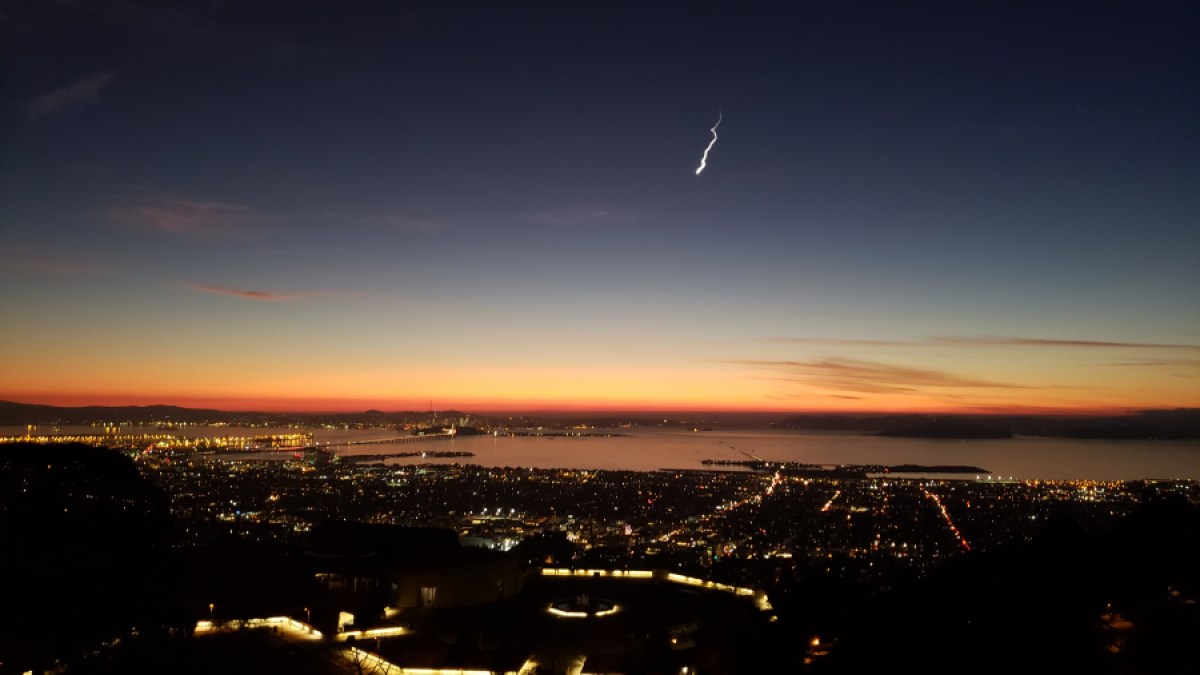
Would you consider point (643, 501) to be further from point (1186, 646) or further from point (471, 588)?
point (1186, 646)

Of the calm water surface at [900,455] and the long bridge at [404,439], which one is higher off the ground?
the calm water surface at [900,455]

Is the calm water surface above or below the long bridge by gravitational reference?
above

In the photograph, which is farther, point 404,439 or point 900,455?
point 404,439

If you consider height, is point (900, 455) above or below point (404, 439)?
above

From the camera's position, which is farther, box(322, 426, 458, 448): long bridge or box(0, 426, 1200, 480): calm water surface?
box(322, 426, 458, 448): long bridge

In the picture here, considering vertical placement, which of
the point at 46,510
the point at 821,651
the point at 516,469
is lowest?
the point at 516,469

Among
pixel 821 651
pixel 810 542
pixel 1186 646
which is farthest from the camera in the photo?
pixel 810 542

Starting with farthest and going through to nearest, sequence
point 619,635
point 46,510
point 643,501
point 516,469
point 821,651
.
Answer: point 516,469
point 643,501
point 619,635
point 821,651
point 46,510

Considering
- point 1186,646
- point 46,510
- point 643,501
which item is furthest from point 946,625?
point 643,501

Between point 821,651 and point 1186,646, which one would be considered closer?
point 1186,646

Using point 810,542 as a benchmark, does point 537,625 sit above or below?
above

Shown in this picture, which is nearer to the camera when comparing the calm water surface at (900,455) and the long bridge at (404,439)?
the calm water surface at (900,455)
